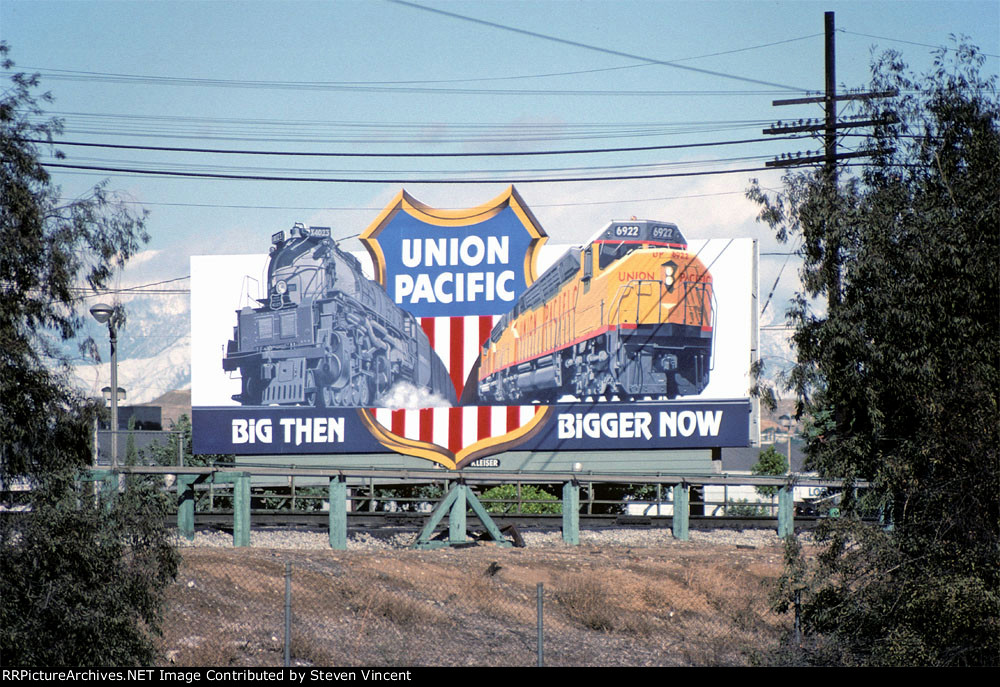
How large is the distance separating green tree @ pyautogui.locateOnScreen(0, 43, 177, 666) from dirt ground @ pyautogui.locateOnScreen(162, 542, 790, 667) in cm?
193

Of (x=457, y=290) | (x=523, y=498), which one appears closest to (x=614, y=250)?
(x=457, y=290)

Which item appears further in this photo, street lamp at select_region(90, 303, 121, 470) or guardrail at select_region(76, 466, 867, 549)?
guardrail at select_region(76, 466, 867, 549)

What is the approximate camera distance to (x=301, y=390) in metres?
39.6

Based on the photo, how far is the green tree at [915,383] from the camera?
1355 centimetres

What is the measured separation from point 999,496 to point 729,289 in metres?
25.5

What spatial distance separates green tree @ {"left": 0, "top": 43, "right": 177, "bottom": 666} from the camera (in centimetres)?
1257

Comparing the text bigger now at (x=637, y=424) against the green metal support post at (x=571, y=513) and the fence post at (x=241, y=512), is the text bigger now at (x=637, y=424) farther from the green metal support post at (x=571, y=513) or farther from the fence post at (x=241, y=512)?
the fence post at (x=241, y=512)

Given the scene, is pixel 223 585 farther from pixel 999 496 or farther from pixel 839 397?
pixel 999 496

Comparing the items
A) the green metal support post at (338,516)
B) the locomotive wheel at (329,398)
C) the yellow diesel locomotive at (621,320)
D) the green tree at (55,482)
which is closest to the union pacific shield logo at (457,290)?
the yellow diesel locomotive at (621,320)

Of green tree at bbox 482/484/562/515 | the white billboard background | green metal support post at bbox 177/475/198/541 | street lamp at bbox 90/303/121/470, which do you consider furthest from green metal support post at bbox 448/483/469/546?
the white billboard background

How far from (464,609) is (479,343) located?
2040 cm

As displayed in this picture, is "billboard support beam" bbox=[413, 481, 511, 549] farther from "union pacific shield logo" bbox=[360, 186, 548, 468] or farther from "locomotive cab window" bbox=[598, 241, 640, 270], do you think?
"locomotive cab window" bbox=[598, 241, 640, 270]

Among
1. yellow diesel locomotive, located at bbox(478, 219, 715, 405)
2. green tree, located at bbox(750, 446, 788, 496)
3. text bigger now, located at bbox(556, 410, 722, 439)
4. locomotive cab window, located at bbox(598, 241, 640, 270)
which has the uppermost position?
locomotive cab window, located at bbox(598, 241, 640, 270)

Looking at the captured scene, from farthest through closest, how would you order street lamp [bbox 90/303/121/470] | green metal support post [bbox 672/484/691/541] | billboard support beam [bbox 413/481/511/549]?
green metal support post [bbox 672/484/691/541] → billboard support beam [bbox 413/481/511/549] → street lamp [bbox 90/303/121/470]
